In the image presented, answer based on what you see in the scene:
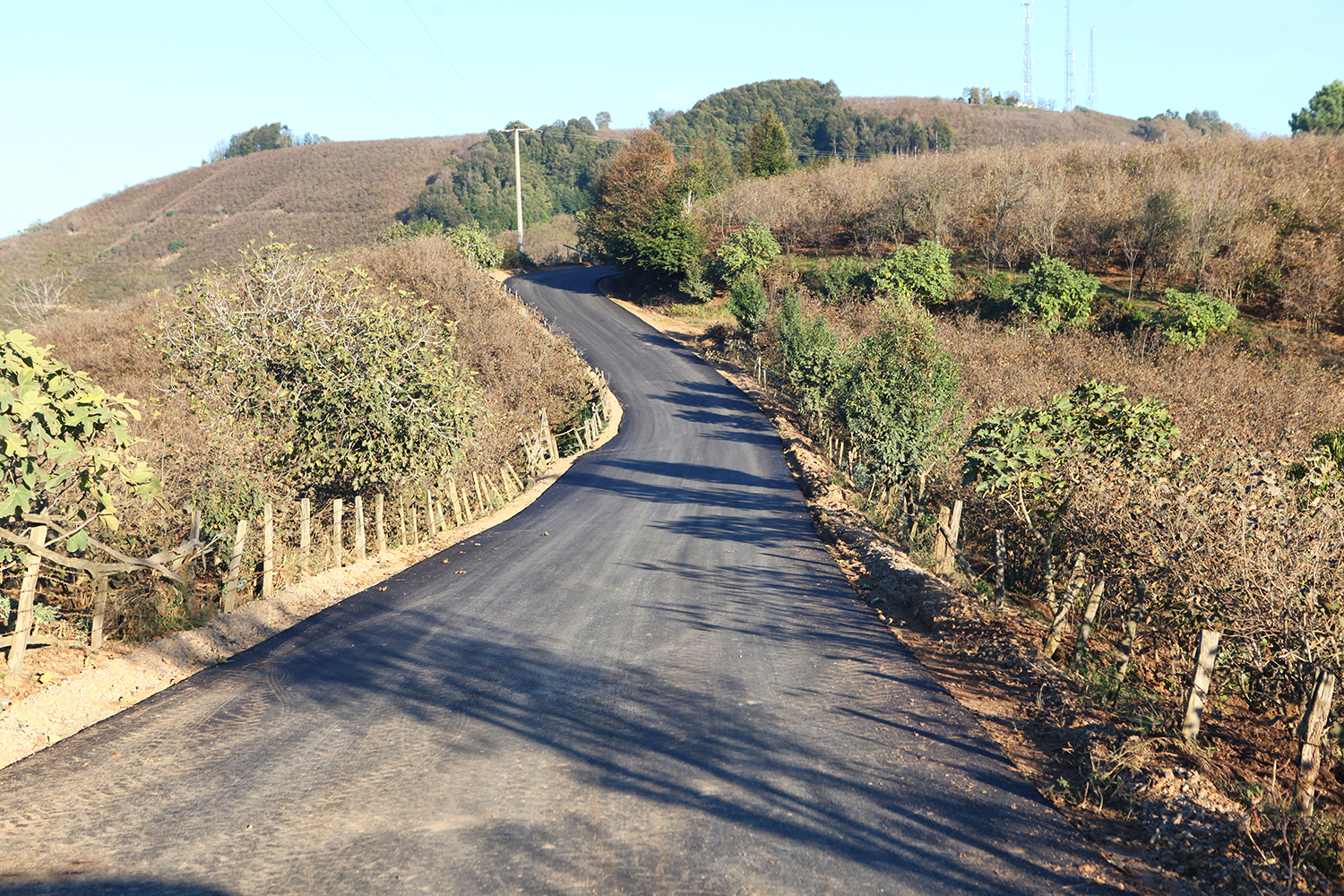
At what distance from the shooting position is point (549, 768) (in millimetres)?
5945

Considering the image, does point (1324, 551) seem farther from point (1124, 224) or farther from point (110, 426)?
point (1124, 224)

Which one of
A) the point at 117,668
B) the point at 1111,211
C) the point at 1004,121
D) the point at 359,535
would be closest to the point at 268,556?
the point at 359,535

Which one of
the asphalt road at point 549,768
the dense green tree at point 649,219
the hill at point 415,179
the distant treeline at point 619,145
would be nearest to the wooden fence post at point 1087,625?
the asphalt road at point 549,768

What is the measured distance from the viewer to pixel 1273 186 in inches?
1585

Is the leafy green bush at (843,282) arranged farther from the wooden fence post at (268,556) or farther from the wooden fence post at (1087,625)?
the wooden fence post at (1087,625)

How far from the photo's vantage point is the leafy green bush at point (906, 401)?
1797 centimetres

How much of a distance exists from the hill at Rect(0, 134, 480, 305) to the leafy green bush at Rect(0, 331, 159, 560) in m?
61.1

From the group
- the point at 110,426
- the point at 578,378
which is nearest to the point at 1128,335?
the point at 578,378

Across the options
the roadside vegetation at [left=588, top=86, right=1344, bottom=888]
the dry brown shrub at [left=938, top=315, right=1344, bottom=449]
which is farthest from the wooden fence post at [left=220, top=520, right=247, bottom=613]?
the dry brown shrub at [left=938, top=315, right=1344, bottom=449]

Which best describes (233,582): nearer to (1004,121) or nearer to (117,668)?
(117,668)

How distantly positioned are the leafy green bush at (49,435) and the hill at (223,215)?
201 feet

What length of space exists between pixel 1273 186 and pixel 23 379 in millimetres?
52425

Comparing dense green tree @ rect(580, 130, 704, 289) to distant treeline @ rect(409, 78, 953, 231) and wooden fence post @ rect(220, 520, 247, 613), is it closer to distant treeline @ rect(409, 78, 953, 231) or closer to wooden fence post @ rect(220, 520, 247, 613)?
distant treeline @ rect(409, 78, 953, 231)

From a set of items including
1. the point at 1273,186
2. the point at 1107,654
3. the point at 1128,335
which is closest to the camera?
the point at 1107,654
